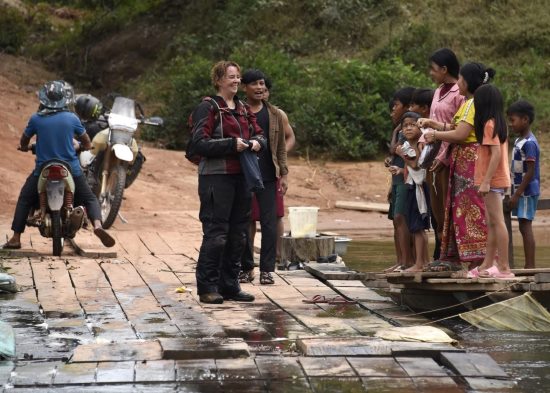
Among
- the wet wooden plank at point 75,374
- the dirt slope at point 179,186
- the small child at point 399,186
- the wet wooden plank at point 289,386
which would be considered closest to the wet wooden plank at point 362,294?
the small child at point 399,186

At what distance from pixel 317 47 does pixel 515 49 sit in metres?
4.09

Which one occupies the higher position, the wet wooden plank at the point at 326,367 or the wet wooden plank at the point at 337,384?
the wet wooden plank at the point at 326,367

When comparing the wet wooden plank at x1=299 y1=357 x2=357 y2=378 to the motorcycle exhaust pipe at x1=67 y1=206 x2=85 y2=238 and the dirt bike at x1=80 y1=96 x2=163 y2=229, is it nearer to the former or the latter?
the motorcycle exhaust pipe at x1=67 y1=206 x2=85 y2=238

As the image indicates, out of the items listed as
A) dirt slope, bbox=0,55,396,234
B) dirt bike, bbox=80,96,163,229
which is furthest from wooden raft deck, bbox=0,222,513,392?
dirt slope, bbox=0,55,396,234

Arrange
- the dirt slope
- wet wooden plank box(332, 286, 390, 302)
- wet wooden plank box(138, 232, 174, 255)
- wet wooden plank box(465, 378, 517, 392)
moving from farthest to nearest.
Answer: the dirt slope < wet wooden plank box(138, 232, 174, 255) < wet wooden plank box(332, 286, 390, 302) < wet wooden plank box(465, 378, 517, 392)

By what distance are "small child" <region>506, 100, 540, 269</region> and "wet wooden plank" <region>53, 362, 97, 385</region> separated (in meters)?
5.04

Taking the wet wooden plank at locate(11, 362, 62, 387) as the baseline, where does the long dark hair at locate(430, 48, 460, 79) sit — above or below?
above

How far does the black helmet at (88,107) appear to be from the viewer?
1410 centimetres

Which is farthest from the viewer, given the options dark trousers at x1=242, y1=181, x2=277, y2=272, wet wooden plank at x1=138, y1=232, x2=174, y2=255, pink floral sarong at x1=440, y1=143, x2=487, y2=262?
wet wooden plank at x1=138, y1=232, x2=174, y2=255

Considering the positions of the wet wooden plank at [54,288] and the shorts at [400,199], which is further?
the shorts at [400,199]

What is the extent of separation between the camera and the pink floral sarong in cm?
899

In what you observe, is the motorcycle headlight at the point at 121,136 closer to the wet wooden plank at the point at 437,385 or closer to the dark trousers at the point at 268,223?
the dark trousers at the point at 268,223

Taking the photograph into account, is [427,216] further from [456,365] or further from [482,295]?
[456,365]

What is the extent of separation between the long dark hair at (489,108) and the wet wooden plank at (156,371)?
10.3ft
